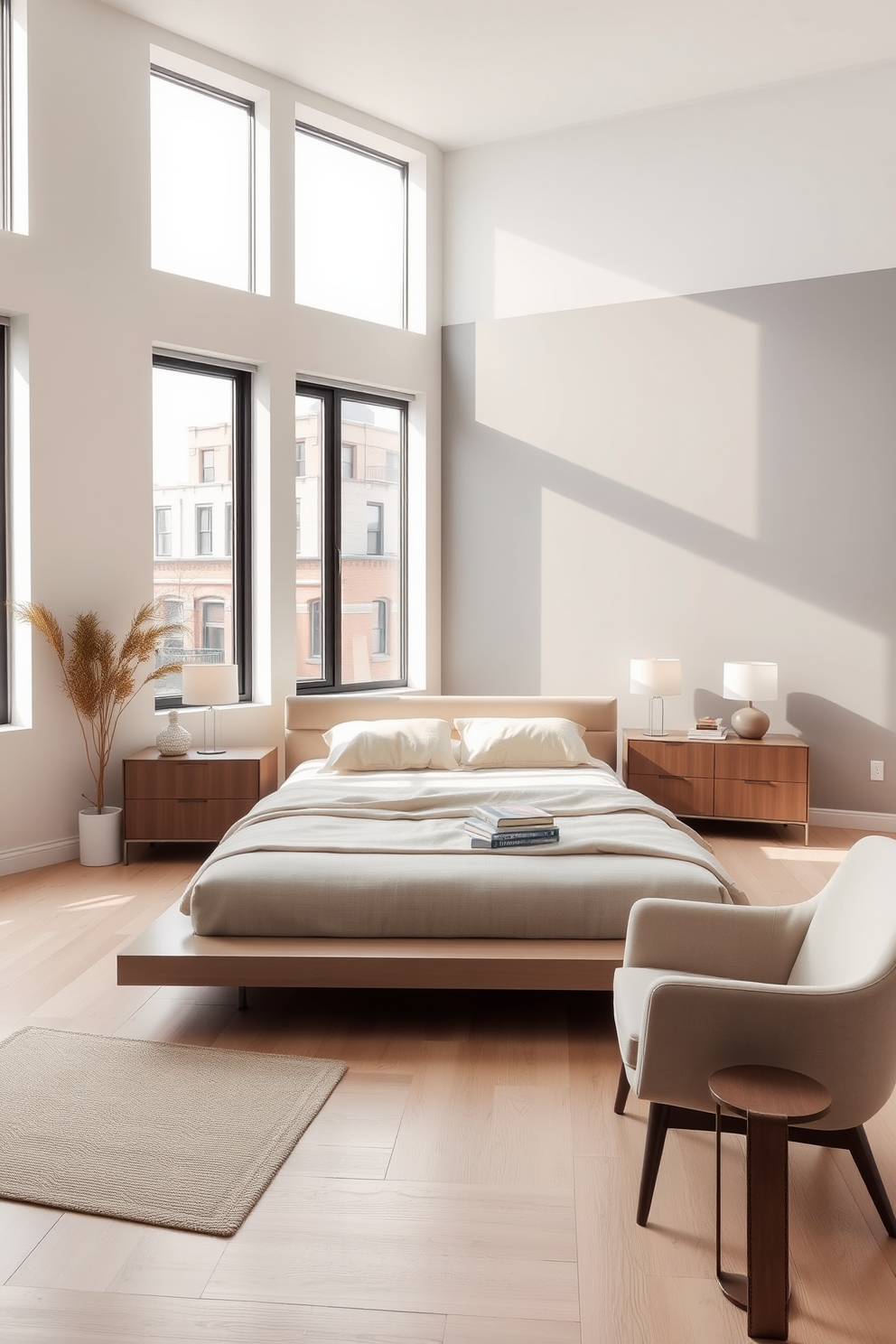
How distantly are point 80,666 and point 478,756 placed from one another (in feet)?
6.27

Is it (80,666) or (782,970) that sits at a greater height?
(80,666)

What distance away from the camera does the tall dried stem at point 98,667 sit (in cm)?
482

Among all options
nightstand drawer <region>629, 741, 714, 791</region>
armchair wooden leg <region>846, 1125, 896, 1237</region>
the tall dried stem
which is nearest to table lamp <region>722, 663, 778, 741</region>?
nightstand drawer <region>629, 741, 714, 791</region>

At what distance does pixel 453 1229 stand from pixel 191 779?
326cm

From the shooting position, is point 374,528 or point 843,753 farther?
point 374,528

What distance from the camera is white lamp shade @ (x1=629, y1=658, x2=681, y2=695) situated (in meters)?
5.61

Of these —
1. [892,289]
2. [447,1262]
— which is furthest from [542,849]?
[892,289]

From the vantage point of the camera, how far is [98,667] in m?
4.96

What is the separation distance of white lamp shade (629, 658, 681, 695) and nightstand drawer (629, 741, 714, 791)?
0.28m

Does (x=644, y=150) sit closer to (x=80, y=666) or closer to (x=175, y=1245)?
(x=80, y=666)

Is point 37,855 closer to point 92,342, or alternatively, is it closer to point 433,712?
point 433,712

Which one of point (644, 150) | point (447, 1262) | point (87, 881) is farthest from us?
point (644, 150)

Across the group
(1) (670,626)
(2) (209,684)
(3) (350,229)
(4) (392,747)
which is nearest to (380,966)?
(4) (392,747)

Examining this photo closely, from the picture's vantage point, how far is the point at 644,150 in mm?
6000
